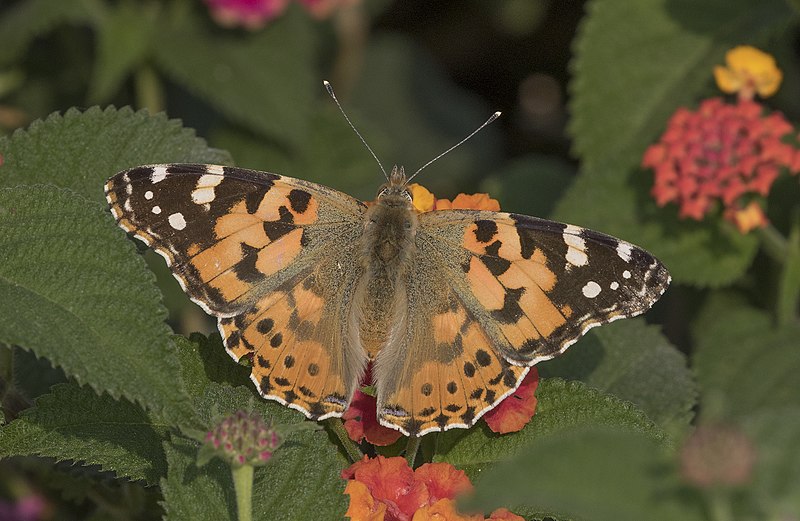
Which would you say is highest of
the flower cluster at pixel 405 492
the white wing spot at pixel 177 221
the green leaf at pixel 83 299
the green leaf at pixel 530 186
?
the green leaf at pixel 83 299

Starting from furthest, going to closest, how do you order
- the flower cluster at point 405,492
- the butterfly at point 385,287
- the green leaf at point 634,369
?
the green leaf at point 634,369 < the butterfly at point 385,287 < the flower cluster at point 405,492

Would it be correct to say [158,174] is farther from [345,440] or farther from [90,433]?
[345,440]

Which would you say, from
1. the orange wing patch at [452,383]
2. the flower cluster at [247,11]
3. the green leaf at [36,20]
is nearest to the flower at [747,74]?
the orange wing patch at [452,383]

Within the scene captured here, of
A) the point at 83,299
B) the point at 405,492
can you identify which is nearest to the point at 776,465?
the point at 405,492

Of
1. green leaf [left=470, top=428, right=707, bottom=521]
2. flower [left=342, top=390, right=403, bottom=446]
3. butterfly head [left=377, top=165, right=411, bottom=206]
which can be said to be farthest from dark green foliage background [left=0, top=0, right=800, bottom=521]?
butterfly head [left=377, top=165, right=411, bottom=206]

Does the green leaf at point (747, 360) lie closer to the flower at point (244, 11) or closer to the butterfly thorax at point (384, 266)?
the butterfly thorax at point (384, 266)

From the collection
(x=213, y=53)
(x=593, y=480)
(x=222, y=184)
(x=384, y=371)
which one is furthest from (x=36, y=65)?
(x=593, y=480)

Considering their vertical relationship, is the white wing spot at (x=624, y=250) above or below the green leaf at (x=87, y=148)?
below

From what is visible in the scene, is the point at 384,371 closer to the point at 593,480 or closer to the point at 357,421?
the point at 357,421
